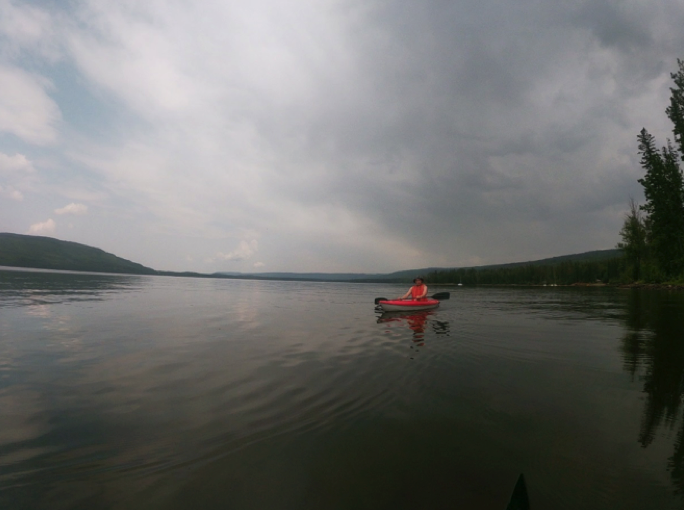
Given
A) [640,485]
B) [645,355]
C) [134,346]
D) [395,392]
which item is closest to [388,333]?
[395,392]

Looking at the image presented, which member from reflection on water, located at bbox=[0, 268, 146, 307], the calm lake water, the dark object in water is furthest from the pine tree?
reflection on water, located at bbox=[0, 268, 146, 307]

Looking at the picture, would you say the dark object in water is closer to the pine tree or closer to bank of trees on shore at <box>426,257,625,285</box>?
the pine tree

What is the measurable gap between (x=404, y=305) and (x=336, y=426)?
65.4ft

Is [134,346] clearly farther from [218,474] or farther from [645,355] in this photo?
[645,355]

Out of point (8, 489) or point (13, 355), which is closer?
point (8, 489)

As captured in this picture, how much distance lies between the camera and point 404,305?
25.5m

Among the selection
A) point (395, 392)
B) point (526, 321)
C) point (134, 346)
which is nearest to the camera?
point (395, 392)

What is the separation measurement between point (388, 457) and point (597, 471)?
119 inches

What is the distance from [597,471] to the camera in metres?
4.69

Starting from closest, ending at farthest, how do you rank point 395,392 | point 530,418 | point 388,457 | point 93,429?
point 388,457
point 93,429
point 530,418
point 395,392

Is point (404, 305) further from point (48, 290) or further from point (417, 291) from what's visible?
point (48, 290)

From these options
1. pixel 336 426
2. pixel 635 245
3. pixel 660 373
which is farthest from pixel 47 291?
pixel 635 245

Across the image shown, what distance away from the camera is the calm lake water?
14.1ft

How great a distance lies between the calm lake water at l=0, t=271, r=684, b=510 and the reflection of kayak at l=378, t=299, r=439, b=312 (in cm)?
1164
